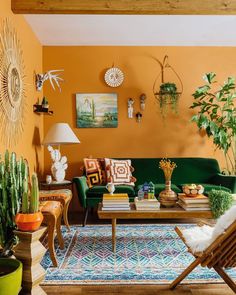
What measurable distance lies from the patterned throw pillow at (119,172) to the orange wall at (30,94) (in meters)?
1.08

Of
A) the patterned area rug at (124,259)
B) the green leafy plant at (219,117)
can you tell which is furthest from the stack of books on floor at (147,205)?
the green leafy plant at (219,117)

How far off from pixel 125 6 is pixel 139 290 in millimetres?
2817

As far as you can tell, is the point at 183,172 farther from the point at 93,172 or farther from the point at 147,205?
the point at 147,205

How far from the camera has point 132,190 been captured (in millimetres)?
4148

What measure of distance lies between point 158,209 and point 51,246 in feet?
3.41

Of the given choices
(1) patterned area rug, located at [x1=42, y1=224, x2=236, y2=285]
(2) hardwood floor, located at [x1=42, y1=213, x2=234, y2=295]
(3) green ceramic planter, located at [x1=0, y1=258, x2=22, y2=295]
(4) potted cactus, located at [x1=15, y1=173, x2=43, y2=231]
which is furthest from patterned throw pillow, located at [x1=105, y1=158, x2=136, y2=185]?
(3) green ceramic planter, located at [x1=0, y1=258, x2=22, y2=295]

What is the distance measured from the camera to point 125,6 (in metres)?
3.42

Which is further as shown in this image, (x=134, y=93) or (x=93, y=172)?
(x=134, y=93)

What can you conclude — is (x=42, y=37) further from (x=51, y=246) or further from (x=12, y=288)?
(x=12, y=288)

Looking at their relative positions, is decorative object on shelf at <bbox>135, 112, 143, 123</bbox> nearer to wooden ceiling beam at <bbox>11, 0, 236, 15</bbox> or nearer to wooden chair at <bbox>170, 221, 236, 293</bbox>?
wooden ceiling beam at <bbox>11, 0, 236, 15</bbox>

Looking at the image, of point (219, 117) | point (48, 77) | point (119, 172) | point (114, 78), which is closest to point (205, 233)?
point (119, 172)

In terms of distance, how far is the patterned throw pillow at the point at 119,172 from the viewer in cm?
445

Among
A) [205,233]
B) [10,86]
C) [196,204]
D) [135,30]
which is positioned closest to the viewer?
[205,233]

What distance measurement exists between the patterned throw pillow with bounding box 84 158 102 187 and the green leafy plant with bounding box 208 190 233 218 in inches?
76.3
